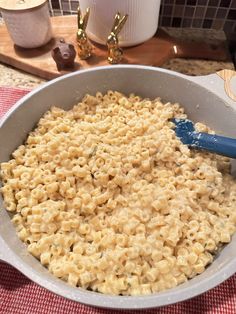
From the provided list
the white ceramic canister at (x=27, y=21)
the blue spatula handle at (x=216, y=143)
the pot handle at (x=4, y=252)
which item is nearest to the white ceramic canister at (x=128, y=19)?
the white ceramic canister at (x=27, y=21)

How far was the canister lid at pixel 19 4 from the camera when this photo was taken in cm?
98

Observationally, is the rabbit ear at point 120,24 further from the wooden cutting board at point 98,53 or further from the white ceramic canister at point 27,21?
the white ceramic canister at point 27,21

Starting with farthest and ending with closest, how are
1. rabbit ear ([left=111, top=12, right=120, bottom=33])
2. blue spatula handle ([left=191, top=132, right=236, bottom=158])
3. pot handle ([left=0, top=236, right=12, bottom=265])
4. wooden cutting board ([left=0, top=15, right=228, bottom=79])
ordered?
wooden cutting board ([left=0, top=15, right=228, bottom=79])
rabbit ear ([left=111, top=12, right=120, bottom=33])
blue spatula handle ([left=191, top=132, right=236, bottom=158])
pot handle ([left=0, top=236, right=12, bottom=265])

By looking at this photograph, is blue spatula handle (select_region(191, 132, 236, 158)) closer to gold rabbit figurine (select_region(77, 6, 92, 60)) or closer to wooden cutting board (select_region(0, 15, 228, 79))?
wooden cutting board (select_region(0, 15, 228, 79))

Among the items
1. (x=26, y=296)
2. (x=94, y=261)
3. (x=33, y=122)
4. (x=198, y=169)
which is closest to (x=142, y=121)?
(x=198, y=169)

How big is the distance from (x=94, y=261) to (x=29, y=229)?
0.17 m

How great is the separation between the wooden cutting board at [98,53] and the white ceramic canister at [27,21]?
45 mm

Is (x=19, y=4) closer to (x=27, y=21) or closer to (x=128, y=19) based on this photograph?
(x=27, y=21)

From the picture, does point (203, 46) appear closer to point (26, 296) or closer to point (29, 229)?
point (29, 229)

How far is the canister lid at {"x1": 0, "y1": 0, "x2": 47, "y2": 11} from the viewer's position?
979mm

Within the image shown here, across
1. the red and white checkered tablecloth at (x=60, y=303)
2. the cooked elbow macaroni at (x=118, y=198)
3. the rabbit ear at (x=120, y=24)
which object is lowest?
the red and white checkered tablecloth at (x=60, y=303)

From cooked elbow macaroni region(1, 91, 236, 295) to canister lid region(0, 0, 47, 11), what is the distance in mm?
346

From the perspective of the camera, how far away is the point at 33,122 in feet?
2.96

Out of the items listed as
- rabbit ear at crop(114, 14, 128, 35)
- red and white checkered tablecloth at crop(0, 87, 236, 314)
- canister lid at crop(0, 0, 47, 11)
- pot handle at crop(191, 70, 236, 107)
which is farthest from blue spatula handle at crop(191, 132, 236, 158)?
canister lid at crop(0, 0, 47, 11)
